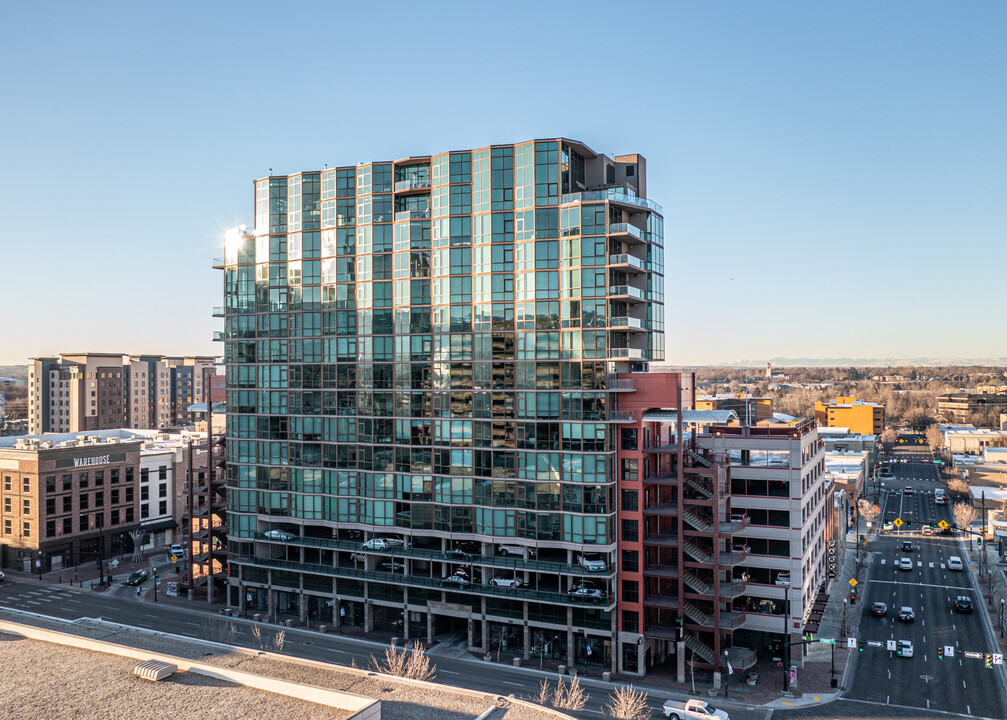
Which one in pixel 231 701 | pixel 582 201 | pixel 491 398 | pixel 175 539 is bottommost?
pixel 175 539

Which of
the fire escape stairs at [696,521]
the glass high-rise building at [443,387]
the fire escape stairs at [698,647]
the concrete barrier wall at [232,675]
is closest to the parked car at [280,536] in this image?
the glass high-rise building at [443,387]

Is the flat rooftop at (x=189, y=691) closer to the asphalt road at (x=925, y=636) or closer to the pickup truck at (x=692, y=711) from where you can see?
the pickup truck at (x=692, y=711)

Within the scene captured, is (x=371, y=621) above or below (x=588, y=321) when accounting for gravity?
below

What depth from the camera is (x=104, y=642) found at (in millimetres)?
57750

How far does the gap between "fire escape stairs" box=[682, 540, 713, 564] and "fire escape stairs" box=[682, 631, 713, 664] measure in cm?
720

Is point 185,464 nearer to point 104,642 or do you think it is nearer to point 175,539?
point 175,539

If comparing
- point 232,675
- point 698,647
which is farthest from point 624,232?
point 232,675

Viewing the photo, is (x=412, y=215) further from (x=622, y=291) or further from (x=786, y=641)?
(x=786, y=641)

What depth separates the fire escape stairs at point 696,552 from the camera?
240 feet

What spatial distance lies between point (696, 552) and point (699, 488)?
6.10 meters

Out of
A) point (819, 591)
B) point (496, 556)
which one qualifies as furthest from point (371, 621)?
point (819, 591)

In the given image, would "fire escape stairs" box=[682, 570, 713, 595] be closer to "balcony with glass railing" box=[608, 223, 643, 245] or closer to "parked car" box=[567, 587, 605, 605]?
"parked car" box=[567, 587, 605, 605]

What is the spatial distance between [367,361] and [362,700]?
1841 inches

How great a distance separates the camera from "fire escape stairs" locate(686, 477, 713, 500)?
244ft
